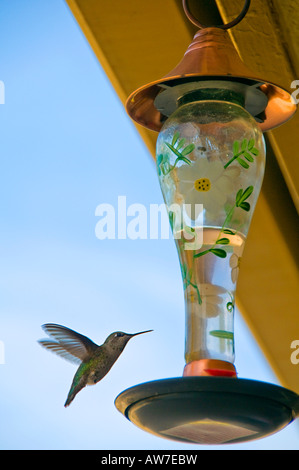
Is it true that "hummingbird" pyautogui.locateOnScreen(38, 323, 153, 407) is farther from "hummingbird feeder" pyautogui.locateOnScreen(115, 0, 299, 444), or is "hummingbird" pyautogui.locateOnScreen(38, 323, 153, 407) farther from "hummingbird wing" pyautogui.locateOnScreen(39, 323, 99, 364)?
"hummingbird feeder" pyautogui.locateOnScreen(115, 0, 299, 444)

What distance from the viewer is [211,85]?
144 centimetres

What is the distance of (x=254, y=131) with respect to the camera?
143 cm

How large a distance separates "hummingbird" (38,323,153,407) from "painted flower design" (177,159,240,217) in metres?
0.66

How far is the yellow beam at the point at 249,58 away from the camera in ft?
6.20

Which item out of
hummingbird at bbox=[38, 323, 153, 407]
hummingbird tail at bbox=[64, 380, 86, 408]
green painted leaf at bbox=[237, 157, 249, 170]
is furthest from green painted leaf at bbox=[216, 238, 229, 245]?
hummingbird tail at bbox=[64, 380, 86, 408]

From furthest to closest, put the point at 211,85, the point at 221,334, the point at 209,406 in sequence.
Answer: the point at 211,85 → the point at 221,334 → the point at 209,406

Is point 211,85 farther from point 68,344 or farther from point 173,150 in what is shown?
point 68,344

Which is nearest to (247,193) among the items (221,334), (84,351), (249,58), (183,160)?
(183,160)

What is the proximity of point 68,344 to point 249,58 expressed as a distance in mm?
910

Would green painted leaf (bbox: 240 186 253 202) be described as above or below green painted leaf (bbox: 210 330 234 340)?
above

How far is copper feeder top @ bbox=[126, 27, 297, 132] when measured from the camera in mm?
1433

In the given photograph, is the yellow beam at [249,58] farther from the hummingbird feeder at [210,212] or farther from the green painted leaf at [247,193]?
the green painted leaf at [247,193]

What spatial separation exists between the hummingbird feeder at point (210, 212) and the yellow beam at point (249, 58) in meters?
0.39
